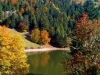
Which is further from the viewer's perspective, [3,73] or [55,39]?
[55,39]

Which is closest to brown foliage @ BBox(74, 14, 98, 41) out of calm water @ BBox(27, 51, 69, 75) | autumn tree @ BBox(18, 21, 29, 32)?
calm water @ BBox(27, 51, 69, 75)

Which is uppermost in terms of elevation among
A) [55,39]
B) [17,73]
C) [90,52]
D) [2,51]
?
[90,52]

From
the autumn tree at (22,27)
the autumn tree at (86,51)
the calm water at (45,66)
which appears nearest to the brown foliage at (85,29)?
the autumn tree at (86,51)

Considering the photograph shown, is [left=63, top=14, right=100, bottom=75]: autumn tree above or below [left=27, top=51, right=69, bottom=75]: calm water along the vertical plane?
above

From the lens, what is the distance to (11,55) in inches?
1818

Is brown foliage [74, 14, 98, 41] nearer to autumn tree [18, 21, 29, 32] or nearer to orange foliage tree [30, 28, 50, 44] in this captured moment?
orange foliage tree [30, 28, 50, 44]

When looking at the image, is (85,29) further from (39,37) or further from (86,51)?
(39,37)

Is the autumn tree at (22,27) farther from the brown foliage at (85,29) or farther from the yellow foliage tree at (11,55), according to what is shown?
the brown foliage at (85,29)

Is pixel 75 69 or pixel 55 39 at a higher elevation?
pixel 75 69

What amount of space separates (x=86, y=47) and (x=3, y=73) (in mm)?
22008

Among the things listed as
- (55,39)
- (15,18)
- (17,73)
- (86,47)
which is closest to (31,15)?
(15,18)

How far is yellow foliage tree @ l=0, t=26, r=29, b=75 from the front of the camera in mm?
45844

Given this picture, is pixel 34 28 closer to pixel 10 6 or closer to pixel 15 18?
pixel 15 18

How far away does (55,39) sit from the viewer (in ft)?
505
